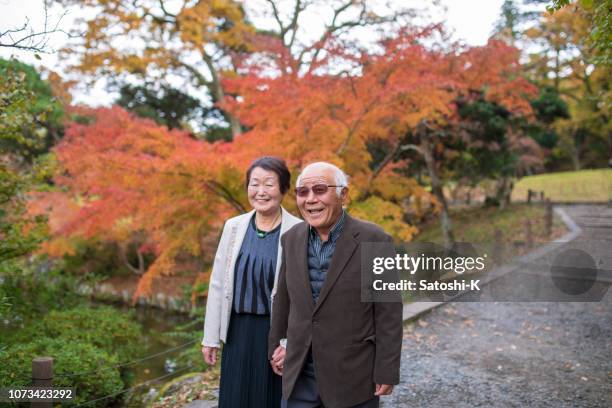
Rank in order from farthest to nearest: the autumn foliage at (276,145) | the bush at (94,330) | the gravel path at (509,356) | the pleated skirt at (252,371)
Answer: the autumn foliage at (276,145), the bush at (94,330), the gravel path at (509,356), the pleated skirt at (252,371)

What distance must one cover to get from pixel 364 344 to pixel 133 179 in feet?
17.4

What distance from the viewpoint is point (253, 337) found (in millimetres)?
2762

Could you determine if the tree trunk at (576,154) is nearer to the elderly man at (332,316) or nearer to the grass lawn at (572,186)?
the grass lawn at (572,186)

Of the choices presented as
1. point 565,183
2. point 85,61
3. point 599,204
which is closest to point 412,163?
point 599,204

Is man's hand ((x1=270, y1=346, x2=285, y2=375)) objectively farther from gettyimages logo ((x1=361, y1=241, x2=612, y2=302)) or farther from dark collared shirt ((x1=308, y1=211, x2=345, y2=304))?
gettyimages logo ((x1=361, y1=241, x2=612, y2=302))

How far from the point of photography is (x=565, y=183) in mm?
22500

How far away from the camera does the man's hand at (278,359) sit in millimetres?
2496

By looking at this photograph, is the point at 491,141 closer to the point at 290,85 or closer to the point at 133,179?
the point at 290,85

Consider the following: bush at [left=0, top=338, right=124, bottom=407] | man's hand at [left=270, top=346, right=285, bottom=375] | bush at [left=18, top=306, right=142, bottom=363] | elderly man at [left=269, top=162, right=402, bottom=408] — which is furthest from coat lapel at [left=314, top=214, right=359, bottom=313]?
bush at [left=18, top=306, right=142, bottom=363]

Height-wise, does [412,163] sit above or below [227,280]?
above

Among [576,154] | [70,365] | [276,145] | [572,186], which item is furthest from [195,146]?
[576,154]

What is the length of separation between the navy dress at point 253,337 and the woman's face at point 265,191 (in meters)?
0.20

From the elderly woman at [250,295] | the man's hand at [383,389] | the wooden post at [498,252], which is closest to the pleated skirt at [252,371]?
the elderly woman at [250,295]

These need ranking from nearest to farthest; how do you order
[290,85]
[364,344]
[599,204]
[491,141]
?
1. [364,344]
2. [290,85]
3. [491,141]
4. [599,204]
